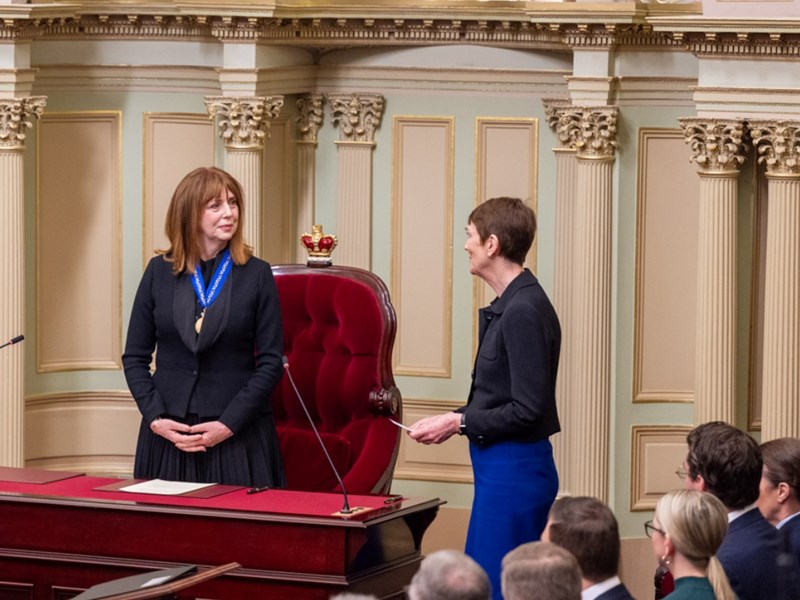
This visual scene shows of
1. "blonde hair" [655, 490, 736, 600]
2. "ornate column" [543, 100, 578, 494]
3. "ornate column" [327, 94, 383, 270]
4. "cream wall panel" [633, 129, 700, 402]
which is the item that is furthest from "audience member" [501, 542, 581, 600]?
"ornate column" [327, 94, 383, 270]

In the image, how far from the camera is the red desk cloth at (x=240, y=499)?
14.4 feet

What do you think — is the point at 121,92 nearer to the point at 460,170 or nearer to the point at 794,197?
the point at 460,170

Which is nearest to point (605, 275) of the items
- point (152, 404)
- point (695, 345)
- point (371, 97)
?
point (695, 345)

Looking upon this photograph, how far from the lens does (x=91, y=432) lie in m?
8.59

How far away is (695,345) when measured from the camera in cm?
802

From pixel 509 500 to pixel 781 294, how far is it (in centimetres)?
314

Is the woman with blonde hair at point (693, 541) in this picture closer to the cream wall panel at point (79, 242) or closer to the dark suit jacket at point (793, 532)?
the dark suit jacket at point (793, 532)

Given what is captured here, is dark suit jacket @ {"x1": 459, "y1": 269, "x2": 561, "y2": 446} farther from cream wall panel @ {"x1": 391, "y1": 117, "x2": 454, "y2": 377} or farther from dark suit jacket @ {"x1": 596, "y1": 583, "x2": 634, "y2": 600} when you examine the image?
cream wall panel @ {"x1": 391, "y1": 117, "x2": 454, "y2": 377}

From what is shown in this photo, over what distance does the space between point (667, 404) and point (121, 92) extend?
3129mm

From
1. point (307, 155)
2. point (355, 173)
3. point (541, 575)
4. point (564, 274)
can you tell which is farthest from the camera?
point (307, 155)

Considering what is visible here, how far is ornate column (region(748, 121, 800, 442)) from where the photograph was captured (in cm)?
729

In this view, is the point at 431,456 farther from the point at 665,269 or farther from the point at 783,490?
the point at 783,490

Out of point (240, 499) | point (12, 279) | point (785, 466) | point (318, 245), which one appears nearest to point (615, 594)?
point (785, 466)

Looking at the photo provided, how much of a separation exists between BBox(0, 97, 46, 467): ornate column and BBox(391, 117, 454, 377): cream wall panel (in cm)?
188
